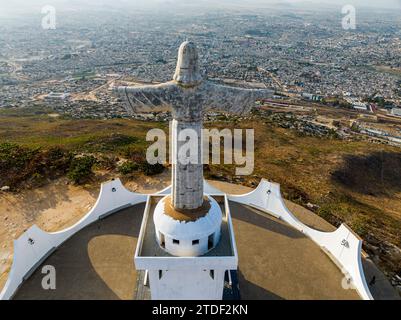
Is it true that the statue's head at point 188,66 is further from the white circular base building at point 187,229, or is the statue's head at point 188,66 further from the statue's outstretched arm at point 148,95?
the white circular base building at point 187,229

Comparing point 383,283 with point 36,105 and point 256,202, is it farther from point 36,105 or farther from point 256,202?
point 36,105

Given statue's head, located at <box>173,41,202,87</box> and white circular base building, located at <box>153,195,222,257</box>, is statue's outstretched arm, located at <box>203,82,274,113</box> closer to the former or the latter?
statue's head, located at <box>173,41,202,87</box>

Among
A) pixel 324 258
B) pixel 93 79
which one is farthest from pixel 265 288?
pixel 93 79

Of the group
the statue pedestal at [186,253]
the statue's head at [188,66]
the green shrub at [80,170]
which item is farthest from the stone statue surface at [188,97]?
the green shrub at [80,170]

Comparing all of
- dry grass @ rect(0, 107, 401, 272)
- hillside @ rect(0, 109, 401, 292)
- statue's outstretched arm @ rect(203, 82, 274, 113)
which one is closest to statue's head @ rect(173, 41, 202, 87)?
statue's outstretched arm @ rect(203, 82, 274, 113)

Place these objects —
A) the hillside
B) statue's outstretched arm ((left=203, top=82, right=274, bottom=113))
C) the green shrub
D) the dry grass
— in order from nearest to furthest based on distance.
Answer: statue's outstretched arm ((left=203, top=82, right=274, bottom=113)), the hillside, the dry grass, the green shrub

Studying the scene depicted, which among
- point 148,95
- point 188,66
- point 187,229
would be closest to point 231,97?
point 188,66
